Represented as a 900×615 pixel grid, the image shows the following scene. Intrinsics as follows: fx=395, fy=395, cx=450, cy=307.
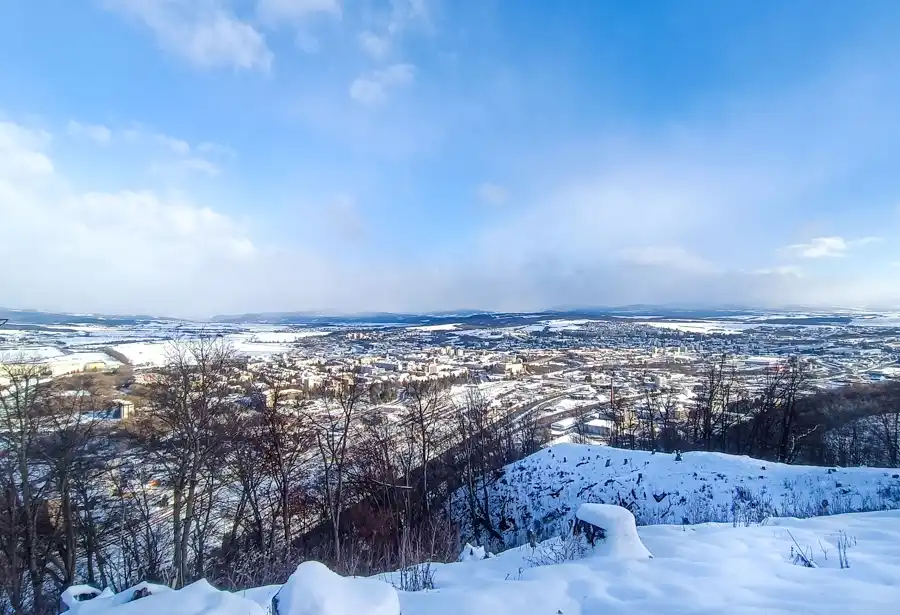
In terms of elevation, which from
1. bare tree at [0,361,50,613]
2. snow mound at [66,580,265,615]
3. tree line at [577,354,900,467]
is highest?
snow mound at [66,580,265,615]

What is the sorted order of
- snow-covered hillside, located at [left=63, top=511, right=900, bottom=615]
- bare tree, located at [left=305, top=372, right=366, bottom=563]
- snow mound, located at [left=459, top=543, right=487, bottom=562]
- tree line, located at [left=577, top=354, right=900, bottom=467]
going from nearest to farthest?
snow-covered hillside, located at [left=63, top=511, right=900, bottom=615] → snow mound, located at [left=459, top=543, right=487, bottom=562] → bare tree, located at [left=305, top=372, right=366, bottom=563] → tree line, located at [left=577, top=354, right=900, bottom=467]

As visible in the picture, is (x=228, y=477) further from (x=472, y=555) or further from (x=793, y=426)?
(x=793, y=426)

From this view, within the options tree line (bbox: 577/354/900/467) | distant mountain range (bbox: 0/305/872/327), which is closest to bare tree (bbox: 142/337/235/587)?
tree line (bbox: 577/354/900/467)

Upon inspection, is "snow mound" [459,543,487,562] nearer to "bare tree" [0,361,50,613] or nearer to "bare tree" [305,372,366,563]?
"bare tree" [305,372,366,563]

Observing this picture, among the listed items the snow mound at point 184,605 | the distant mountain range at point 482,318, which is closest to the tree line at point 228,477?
the snow mound at point 184,605

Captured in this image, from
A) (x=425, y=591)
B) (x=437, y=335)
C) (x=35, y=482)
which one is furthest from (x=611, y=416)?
(x=437, y=335)

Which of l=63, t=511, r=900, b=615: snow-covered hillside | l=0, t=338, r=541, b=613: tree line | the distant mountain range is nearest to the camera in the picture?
l=63, t=511, r=900, b=615: snow-covered hillside

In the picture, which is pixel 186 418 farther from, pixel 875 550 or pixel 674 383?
A: pixel 674 383
